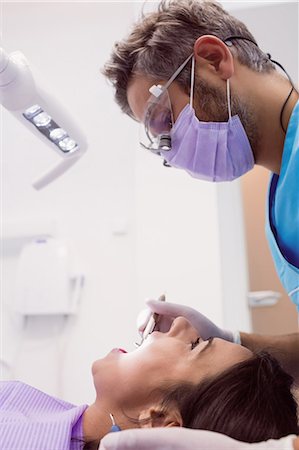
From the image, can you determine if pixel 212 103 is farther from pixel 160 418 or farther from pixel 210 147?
pixel 160 418

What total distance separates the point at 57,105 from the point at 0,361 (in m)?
1.10

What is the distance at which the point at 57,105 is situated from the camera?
4.42 feet

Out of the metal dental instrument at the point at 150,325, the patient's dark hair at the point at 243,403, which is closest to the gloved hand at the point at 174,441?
the patient's dark hair at the point at 243,403

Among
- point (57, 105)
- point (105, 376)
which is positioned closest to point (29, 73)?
point (57, 105)

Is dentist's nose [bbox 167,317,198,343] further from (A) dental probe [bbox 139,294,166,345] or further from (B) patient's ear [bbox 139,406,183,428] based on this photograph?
(B) patient's ear [bbox 139,406,183,428]

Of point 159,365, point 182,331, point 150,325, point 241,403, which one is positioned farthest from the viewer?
point 150,325

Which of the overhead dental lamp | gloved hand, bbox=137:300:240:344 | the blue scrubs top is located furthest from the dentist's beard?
gloved hand, bbox=137:300:240:344

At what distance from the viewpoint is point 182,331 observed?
125cm

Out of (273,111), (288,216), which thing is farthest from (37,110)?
(288,216)

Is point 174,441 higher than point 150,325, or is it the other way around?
point 174,441

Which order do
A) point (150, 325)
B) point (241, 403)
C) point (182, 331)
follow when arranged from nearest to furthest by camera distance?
1. point (241, 403)
2. point (182, 331)
3. point (150, 325)

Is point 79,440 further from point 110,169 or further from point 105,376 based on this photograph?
point 110,169

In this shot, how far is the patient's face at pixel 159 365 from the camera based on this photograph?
1.10m

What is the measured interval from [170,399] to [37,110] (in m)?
0.84
